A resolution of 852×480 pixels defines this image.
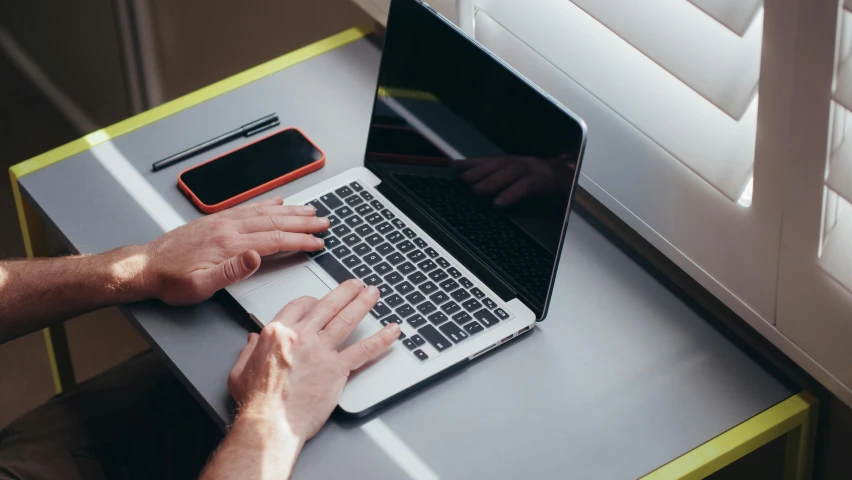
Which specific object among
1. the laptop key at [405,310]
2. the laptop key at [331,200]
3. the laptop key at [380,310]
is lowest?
the laptop key at [380,310]

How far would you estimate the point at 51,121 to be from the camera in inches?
91.7

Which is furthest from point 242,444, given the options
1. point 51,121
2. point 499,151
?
point 51,121

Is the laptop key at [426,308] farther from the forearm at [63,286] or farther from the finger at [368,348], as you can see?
→ the forearm at [63,286]

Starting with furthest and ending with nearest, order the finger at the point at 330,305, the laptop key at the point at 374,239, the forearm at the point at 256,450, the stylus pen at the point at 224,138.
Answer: the stylus pen at the point at 224,138 → the laptop key at the point at 374,239 → the finger at the point at 330,305 → the forearm at the point at 256,450

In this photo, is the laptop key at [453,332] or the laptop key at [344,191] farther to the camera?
the laptop key at [344,191]

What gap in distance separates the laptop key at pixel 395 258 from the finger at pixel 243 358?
170mm

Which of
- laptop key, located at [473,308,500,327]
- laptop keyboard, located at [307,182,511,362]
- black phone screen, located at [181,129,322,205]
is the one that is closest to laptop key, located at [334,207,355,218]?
laptop keyboard, located at [307,182,511,362]

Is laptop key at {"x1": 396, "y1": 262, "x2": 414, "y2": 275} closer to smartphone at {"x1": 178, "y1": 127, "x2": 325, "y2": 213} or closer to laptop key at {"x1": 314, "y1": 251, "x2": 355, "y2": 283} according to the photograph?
laptop key at {"x1": 314, "y1": 251, "x2": 355, "y2": 283}

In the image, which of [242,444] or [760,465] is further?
[760,465]

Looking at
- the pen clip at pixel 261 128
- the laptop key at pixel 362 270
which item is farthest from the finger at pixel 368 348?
the pen clip at pixel 261 128

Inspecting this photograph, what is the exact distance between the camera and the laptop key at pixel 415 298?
991mm

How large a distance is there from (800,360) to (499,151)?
1.21ft

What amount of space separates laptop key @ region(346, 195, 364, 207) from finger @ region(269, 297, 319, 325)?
0.16m

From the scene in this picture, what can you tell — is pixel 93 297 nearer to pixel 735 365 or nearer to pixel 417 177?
pixel 417 177
